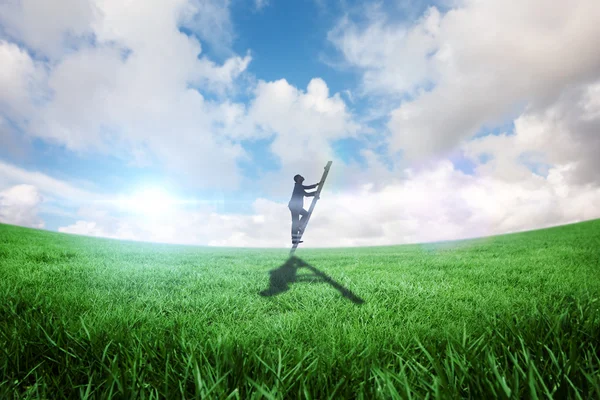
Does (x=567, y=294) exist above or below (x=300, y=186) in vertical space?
below

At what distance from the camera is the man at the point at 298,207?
973 cm

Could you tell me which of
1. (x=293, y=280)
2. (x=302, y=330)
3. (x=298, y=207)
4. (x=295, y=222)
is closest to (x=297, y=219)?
(x=295, y=222)

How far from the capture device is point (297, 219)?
32.8 feet

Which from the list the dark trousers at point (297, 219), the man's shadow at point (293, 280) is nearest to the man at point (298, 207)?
the dark trousers at point (297, 219)

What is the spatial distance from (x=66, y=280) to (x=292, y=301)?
440cm

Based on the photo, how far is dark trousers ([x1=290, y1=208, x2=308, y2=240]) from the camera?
9.86 metres

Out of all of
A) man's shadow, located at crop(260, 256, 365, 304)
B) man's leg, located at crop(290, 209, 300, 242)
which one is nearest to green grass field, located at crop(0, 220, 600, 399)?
man's shadow, located at crop(260, 256, 365, 304)

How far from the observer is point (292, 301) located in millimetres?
5352

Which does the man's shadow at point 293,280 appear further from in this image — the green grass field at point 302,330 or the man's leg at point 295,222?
the man's leg at point 295,222

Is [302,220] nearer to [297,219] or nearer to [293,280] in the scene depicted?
[297,219]

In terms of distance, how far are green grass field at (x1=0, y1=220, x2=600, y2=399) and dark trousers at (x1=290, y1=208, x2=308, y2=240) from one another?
158cm

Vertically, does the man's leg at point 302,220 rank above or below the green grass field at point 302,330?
above

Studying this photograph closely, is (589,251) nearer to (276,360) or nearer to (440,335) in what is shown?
(440,335)

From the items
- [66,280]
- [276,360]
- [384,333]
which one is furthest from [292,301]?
[66,280]
